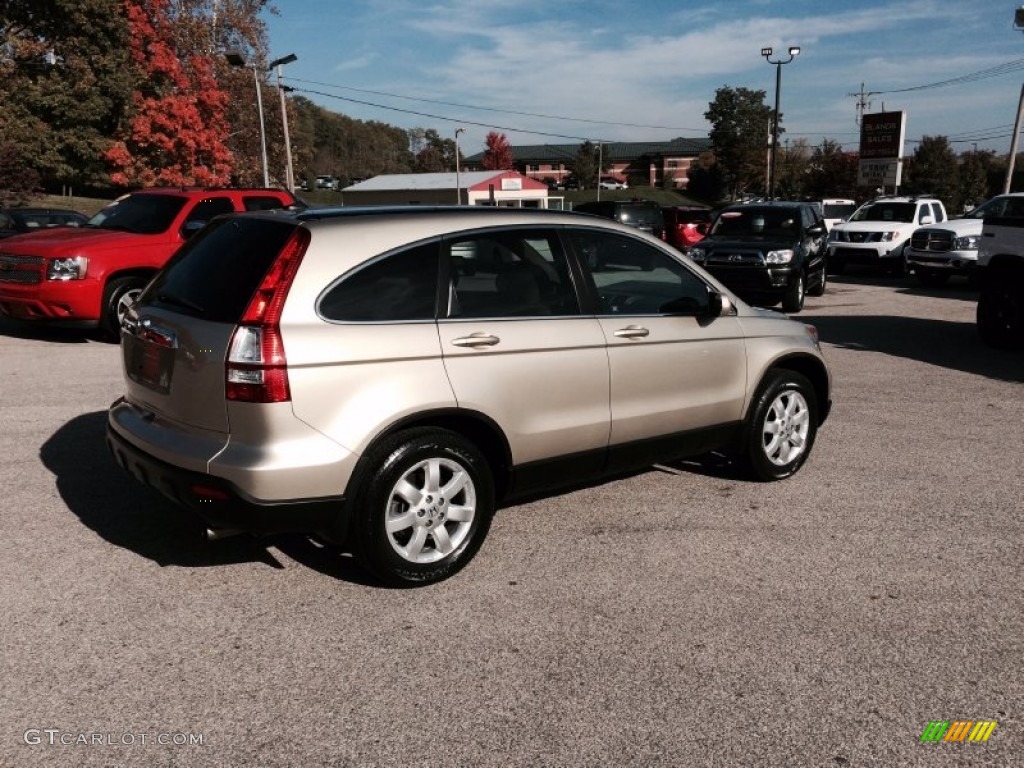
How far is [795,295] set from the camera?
14.1 meters

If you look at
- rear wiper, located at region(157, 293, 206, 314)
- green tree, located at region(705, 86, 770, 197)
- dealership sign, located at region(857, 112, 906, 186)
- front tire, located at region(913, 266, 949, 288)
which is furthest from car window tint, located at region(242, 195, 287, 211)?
green tree, located at region(705, 86, 770, 197)

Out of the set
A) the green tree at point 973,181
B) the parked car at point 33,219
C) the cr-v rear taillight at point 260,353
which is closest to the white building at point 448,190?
the green tree at point 973,181

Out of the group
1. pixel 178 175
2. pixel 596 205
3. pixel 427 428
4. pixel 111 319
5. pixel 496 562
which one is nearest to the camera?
pixel 427 428

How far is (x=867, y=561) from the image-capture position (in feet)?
14.0

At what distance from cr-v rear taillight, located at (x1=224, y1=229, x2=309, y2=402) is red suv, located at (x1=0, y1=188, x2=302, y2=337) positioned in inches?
247

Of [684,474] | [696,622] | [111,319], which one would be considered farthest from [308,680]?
[111,319]

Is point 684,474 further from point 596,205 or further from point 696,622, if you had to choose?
point 596,205

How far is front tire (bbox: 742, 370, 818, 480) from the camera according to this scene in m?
5.26

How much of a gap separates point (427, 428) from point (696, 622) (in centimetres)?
144

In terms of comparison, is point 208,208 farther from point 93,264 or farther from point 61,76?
point 61,76

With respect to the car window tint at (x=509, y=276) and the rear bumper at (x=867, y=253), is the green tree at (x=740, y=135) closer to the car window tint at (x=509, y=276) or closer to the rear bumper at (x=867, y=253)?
the rear bumper at (x=867, y=253)

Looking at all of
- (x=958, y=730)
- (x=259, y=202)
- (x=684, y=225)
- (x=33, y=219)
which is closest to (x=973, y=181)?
(x=684, y=225)

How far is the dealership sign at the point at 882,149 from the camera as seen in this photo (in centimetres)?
3644

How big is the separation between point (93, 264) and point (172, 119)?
36.4 metres
